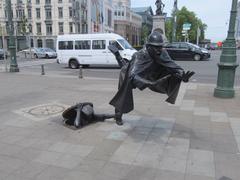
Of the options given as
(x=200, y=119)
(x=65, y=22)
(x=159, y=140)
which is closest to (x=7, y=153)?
(x=159, y=140)

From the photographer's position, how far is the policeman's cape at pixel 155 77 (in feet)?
12.9

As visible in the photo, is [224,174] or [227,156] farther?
[227,156]

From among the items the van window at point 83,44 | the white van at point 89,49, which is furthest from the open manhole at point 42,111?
the van window at point 83,44

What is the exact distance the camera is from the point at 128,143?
4352mm

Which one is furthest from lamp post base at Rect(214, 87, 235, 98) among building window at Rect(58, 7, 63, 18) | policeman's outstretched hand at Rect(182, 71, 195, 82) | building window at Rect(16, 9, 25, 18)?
building window at Rect(16, 9, 25, 18)

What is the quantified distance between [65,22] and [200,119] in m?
57.2

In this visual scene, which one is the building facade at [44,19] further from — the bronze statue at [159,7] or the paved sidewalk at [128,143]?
the paved sidewalk at [128,143]

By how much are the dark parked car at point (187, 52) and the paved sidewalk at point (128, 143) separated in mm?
16215

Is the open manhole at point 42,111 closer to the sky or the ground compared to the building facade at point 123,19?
closer to the ground

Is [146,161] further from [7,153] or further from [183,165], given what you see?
[7,153]

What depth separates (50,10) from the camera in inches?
2330

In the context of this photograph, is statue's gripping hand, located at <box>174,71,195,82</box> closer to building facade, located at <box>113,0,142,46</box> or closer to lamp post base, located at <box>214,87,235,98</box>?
lamp post base, located at <box>214,87,235,98</box>

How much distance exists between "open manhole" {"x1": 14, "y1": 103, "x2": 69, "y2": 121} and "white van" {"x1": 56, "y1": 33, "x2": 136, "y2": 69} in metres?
10.1

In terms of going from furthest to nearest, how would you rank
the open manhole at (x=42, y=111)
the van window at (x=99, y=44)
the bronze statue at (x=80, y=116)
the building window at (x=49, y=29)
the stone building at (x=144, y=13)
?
1. the stone building at (x=144, y=13)
2. the building window at (x=49, y=29)
3. the van window at (x=99, y=44)
4. the open manhole at (x=42, y=111)
5. the bronze statue at (x=80, y=116)
